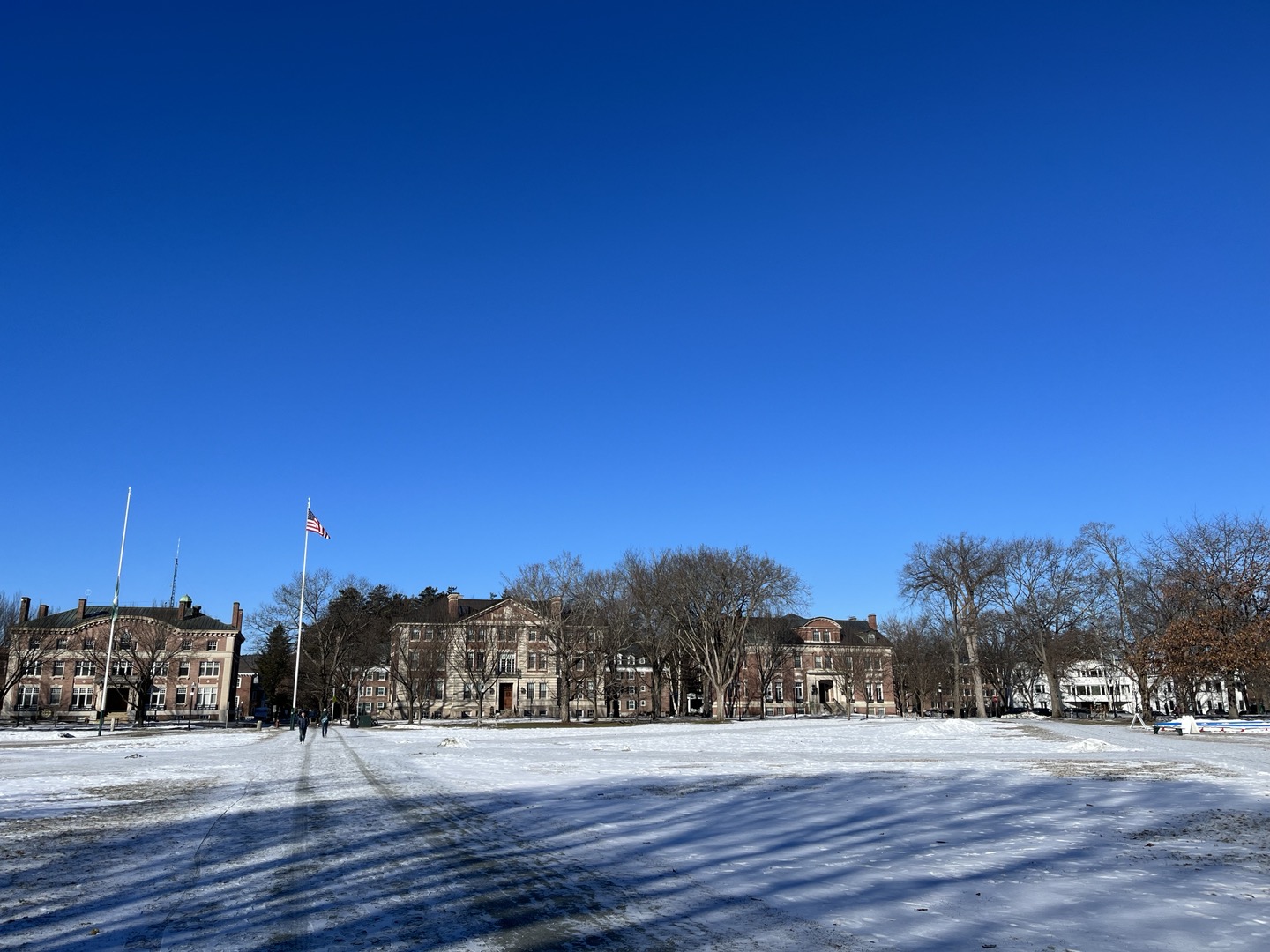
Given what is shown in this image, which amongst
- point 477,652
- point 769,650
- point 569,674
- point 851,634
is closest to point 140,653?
point 477,652

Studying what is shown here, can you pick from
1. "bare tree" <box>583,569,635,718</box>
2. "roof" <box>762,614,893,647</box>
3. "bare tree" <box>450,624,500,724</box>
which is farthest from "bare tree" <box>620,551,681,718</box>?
"roof" <box>762,614,893,647</box>

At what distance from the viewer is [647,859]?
10250 millimetres

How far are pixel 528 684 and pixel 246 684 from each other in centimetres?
3239

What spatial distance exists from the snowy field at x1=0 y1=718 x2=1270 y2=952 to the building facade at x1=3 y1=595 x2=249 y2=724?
7019 cm

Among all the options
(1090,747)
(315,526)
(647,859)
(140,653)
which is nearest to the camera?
(647,859)

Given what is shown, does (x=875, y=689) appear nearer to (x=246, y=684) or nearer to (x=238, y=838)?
(x=246, y=684)

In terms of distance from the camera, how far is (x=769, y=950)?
6574mm

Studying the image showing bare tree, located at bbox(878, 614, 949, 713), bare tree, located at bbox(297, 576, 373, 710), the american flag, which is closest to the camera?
the american flag

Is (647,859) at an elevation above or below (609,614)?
below

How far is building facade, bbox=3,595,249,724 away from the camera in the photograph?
8194 centimetres

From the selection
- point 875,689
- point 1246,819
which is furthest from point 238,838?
point 875,689

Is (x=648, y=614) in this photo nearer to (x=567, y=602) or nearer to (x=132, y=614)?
(x=567, y=602)

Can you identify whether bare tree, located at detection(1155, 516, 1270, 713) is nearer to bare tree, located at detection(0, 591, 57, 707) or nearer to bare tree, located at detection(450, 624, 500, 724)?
bare tree, located at detection(450, 624, 500, 724)

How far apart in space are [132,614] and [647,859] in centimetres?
9343
